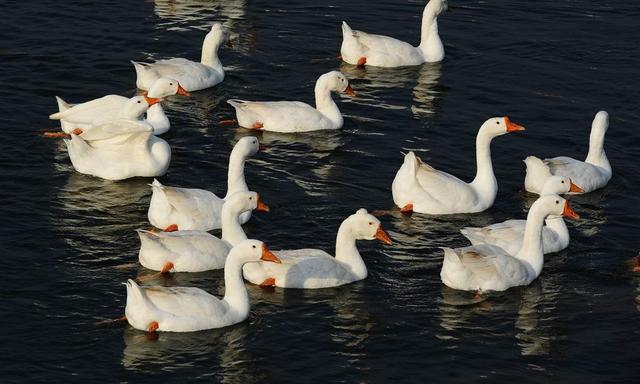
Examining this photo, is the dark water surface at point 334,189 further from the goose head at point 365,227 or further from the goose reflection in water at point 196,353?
the goose head at point 365,227

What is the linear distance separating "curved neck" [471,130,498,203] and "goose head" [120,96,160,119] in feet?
22.3

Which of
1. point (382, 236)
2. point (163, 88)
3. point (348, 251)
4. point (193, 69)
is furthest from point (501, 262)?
point (193, 69)

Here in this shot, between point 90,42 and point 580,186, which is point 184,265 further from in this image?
point 90,42

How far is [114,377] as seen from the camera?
1967 cm

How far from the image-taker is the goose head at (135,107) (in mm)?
28125

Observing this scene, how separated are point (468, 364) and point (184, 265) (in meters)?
5.22

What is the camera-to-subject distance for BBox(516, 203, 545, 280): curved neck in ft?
77.7

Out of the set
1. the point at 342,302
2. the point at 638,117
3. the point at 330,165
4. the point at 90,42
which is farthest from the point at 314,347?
the point at 90,42

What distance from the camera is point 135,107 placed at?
2814 centimetres

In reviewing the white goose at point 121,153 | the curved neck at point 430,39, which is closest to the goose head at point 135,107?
the white goose at point 121,153

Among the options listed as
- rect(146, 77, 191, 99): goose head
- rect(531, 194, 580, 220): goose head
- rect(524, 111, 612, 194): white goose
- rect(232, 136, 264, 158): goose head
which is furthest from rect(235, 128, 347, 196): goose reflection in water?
rect(531, 194, 580, 220): goose head

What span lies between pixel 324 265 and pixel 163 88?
26.8 ft

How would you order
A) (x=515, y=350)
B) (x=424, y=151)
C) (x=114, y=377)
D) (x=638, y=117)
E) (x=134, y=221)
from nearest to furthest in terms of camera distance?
(x=114, y=377) < (x=515, y=350) < (x=134, y=221) < (x=424, y=151) < (x=638, y=117)

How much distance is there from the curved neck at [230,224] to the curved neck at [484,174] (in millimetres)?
5369
